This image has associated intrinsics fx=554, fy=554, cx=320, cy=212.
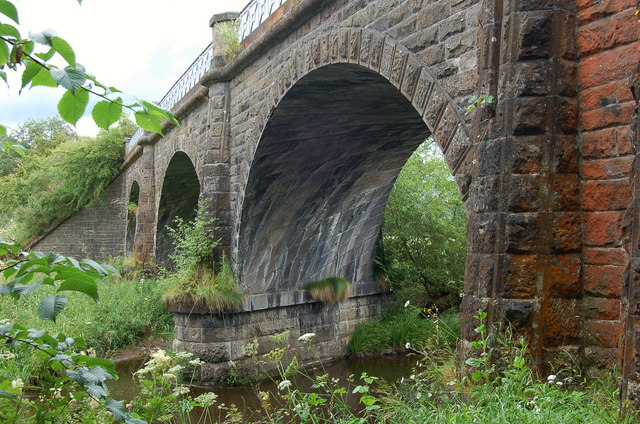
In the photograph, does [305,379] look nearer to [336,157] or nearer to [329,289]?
[329,289]

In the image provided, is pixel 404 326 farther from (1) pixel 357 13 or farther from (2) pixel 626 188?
(2) pixel 626 188

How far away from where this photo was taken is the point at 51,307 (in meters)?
1.33

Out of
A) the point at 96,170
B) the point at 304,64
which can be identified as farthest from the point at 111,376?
the point at 96,170

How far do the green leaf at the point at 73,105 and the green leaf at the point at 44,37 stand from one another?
0.16 metres

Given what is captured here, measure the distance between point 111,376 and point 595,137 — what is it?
270cm

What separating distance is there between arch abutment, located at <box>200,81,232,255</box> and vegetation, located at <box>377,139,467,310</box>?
4097 mm

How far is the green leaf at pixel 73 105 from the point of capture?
1394mm

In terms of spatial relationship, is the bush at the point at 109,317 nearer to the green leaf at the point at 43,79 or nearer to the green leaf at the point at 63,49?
the green leaf at the point at 43,79

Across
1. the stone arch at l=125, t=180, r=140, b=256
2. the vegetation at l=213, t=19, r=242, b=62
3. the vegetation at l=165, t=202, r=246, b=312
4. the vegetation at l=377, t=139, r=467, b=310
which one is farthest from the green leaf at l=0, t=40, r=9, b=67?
the stone arch at l=125, t=180, r=140, b=256

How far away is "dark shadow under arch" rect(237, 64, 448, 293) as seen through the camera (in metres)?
7.05

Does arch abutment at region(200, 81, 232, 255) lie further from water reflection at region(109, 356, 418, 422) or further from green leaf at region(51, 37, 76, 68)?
green leaf at region(51, 37, 76, 68)

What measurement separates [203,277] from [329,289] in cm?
267

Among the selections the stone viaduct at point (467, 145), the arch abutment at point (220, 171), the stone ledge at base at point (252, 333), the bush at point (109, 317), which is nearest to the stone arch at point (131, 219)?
the bush at point (109, 317)

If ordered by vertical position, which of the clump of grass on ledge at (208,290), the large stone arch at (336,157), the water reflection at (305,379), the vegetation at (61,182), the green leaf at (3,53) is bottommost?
the water reflection at (305,379)
